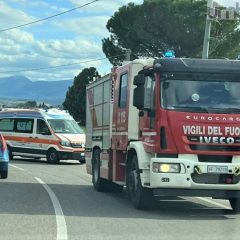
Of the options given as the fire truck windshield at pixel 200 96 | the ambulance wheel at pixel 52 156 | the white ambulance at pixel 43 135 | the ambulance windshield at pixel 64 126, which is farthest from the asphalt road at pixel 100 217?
the ambulance windshield at pixel 64 126

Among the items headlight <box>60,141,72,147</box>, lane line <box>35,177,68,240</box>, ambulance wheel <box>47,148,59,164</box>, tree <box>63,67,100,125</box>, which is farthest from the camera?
tree <box>63,67,100,125</box>

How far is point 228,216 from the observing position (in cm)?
1095

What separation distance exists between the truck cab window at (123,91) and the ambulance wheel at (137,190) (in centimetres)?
136

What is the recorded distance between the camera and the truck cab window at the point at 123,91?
12.3 m

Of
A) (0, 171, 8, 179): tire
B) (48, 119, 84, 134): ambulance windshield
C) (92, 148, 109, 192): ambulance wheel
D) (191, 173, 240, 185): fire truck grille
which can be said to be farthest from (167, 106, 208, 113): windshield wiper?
(48, 119, 84, 134): ambulance windshield

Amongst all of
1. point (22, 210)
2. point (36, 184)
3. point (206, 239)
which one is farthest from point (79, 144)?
point (206, 239)

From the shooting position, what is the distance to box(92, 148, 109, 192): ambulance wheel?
14.8m

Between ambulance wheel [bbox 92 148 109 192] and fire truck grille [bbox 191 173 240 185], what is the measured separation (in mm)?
4631

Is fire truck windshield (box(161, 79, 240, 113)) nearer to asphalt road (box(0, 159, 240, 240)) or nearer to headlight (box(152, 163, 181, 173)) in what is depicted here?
headlight (box(152, 163, 181, 173))

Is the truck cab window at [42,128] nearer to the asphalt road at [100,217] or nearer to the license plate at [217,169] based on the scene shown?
the asphalt road at [100,217]

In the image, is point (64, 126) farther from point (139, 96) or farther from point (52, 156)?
point (139, 96)

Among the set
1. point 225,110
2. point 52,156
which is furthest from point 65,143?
point 225,110

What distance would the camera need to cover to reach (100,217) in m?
10.3

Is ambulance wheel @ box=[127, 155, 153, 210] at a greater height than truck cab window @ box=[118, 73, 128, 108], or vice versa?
truck cab window @ box=[118, 73, 128, 108]
